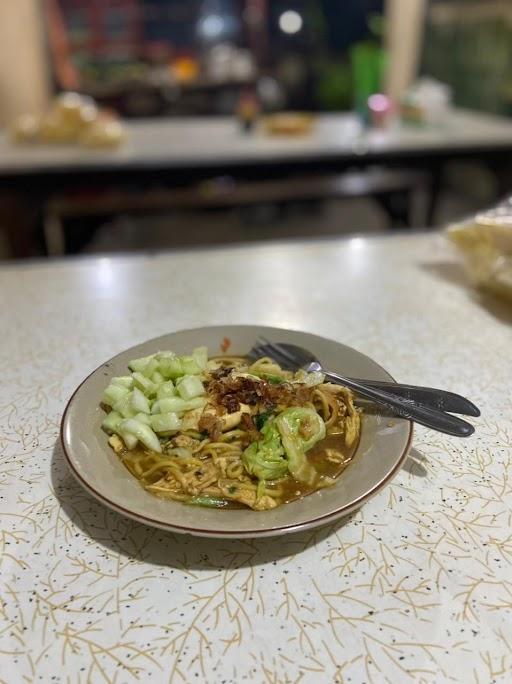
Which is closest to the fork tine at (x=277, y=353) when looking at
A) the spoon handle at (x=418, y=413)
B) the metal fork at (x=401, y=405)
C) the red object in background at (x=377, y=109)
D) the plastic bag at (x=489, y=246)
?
the metal fork at (x=401, y=405)

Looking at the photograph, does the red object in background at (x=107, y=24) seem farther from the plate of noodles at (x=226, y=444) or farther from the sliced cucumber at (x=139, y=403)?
the sliced cucumber at (x=139, y=403)

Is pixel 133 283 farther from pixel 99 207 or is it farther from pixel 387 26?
pixel 387 26

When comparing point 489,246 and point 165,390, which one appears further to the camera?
point 489,246

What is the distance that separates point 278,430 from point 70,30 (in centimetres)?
593

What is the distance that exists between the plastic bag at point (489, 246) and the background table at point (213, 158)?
5.26ft

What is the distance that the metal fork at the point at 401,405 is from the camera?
23.7 inches

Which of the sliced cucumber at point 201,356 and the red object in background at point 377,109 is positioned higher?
the sliced cucumber at point 201,356

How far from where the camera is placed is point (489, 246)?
106 cm

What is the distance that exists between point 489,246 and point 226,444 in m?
0.72

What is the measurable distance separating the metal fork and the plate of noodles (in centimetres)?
1

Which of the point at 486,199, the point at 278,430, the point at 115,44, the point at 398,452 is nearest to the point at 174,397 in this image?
the point at 278,430

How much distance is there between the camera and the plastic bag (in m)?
1.03

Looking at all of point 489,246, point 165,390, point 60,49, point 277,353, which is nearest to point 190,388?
point 165,390

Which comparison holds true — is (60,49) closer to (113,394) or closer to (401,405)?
(113,394)
